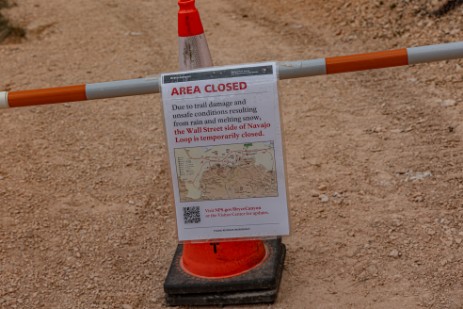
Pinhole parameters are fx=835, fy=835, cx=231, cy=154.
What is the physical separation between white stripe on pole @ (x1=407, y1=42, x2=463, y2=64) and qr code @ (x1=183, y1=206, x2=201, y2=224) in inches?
49.6

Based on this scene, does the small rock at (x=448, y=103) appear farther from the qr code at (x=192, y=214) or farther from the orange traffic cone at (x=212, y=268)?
the qr code at (x=192, y=214)

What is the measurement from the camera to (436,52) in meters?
3.95

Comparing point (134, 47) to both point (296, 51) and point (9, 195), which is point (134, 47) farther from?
point (9, 195)

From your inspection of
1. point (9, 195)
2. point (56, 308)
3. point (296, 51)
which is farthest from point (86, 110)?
point (56, 308)

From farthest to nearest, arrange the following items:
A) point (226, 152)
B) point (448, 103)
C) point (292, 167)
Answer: point (448, 103) → point (292, 167) → point (226, 152)

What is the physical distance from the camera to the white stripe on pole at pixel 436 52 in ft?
12.9

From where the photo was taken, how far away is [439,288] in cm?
423

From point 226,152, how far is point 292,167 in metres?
1.69

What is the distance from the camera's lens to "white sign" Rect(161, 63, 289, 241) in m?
3.94

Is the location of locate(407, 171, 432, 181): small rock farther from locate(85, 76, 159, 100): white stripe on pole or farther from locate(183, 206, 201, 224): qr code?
locate(85, 76, 159, 100): white stripe on pole

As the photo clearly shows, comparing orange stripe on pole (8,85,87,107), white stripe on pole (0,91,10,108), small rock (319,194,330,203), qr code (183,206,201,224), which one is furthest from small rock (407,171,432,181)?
white stripe on pole (0,91,10,108)

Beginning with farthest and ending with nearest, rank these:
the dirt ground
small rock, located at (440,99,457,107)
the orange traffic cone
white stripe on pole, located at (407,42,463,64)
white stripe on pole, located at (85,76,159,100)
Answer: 1. small rock, located at (440,99,457,107)
2. the dirt ground
3. the orange traffic cone
4. white stripe on pole, located at (85,76,159,100)
5. white stripe on pole, located at (407,42,463,64)

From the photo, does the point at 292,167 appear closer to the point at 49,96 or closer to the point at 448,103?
the point at 448,103

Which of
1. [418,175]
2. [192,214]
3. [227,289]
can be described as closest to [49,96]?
[192,214]
